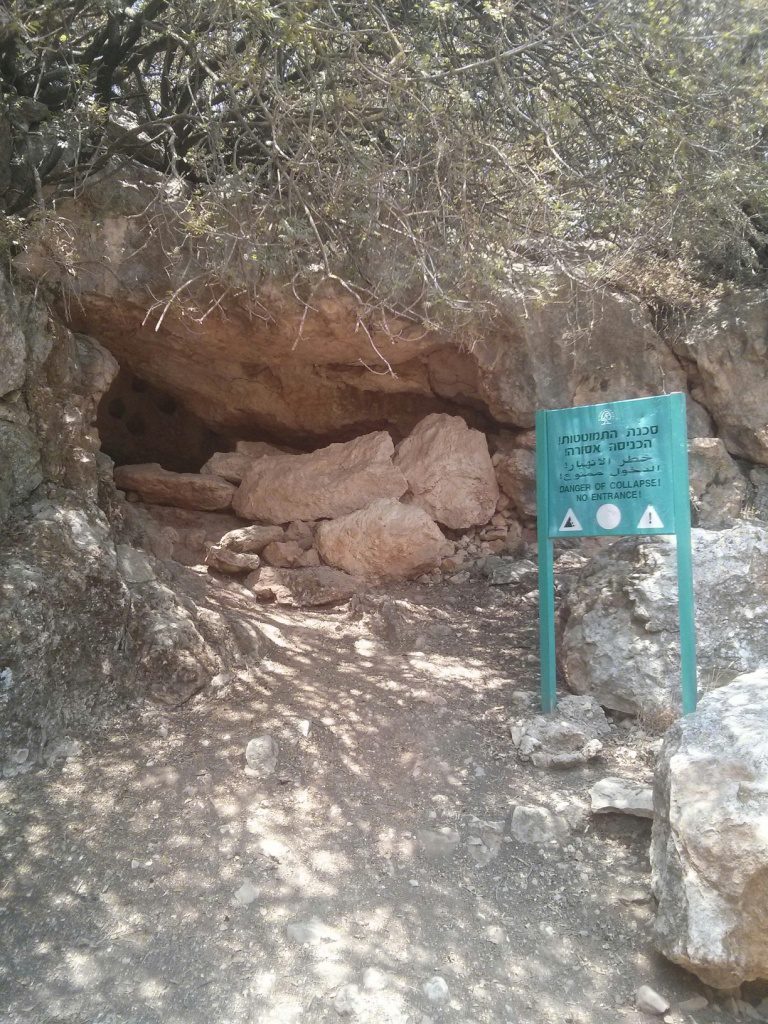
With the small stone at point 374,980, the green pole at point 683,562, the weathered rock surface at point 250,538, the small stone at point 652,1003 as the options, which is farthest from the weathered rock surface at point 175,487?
the small stone at point 652,1003

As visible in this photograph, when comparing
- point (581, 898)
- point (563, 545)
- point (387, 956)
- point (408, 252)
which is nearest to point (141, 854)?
point (387, 956)

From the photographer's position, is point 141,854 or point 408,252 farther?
point 408,252

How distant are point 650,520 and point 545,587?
2.08 ft

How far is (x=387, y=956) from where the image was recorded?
2.30 meters

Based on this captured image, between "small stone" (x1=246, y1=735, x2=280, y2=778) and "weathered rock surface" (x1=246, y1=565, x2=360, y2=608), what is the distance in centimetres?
209

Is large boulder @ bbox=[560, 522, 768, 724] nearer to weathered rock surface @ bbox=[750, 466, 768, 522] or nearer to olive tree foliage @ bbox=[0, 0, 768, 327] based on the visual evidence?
olive tree foliage @ bbox=[0, 0, 768, 327]

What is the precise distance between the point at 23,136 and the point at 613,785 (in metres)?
4.45

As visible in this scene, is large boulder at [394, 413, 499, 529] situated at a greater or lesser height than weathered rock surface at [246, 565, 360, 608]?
greater

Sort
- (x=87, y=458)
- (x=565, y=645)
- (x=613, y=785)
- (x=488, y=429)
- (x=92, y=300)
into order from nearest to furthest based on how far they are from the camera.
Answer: (x=613, y=785) < (x=565, y=645) < (x=87, y=458) < (x=92, y=300) < (x=488, y=429)

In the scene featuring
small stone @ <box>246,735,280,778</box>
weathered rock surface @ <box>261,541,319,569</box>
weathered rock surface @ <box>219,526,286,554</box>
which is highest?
weathered rock surface @ <box>219,526,286,554</box>

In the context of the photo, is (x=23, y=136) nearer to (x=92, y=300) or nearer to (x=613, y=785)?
(x=92, y=300)

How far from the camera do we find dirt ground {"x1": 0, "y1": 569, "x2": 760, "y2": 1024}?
2152 millimetres

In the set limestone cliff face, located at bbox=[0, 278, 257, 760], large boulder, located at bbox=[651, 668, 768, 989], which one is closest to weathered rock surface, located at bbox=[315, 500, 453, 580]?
limestone cliff face, located at bbox=[0, 278, 257, 760]

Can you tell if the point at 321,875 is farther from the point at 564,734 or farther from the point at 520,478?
the point at 520,478
